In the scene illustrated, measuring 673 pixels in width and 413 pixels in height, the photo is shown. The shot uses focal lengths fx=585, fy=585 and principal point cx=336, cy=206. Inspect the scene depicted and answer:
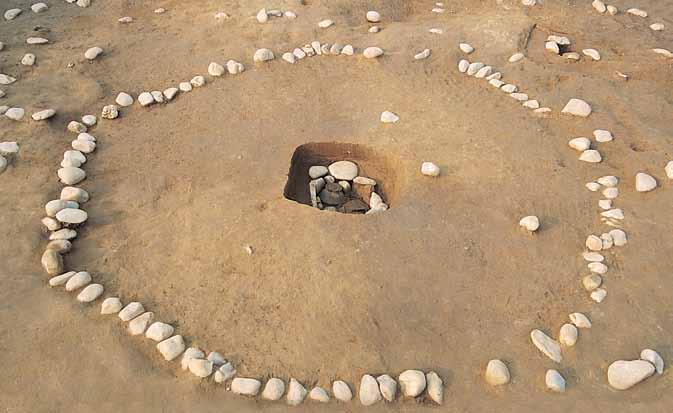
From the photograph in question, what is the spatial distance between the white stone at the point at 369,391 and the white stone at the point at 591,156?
244cm

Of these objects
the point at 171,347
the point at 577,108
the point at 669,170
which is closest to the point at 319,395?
the point at 171,347

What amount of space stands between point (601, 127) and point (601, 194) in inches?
32.2

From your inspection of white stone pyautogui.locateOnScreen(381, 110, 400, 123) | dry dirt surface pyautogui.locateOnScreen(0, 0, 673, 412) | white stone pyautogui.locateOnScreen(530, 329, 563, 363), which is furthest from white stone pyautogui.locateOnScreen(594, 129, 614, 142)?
white stone pyautogui.locateOnScreen(530, 329, 563, 363)

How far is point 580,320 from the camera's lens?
3115mm

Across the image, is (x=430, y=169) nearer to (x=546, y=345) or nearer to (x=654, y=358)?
(x=546, y=345)

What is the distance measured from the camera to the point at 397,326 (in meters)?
3.08

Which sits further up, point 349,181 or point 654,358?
point 654,358

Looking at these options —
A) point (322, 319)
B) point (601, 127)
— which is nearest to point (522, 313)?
point (322, 319)

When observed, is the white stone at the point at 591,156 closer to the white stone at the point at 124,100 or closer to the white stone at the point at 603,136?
the white stone at the point at 603,136

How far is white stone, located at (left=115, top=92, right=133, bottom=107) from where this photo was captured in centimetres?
465

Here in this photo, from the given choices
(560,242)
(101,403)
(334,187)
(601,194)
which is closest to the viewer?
(101,403)

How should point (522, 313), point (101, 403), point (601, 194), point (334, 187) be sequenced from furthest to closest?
1. point (334, 187)
2. point (601, 194)
3. point (522, 313)
4. point (101, 403)

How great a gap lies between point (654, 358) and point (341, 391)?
1.57 metres

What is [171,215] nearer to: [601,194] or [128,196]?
[128,196]
